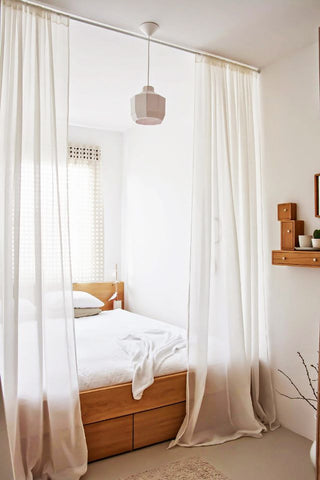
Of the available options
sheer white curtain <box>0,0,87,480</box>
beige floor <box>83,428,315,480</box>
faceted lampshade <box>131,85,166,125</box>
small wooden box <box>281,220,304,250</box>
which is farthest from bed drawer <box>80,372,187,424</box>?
Result: faceted lampshade <box>131,85,166,125</box>

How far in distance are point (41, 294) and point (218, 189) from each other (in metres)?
1.38

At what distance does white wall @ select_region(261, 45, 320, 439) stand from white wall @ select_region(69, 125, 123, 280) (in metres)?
2.31

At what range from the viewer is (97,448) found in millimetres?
2461

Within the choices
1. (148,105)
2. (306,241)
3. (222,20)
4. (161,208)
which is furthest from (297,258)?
(161,208)

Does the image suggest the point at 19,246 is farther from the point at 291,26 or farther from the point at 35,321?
the point at 291,26

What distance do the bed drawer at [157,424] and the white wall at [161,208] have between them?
1283 mm

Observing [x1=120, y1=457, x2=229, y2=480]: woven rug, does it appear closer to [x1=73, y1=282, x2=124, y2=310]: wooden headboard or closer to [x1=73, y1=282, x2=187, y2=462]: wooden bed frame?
[x1=73, y1=282, x2=187, y2=462]: wooden bed frame

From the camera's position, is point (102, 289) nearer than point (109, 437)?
No

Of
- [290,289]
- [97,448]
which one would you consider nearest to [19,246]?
[97,448]

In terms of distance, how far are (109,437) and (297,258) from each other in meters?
1.60

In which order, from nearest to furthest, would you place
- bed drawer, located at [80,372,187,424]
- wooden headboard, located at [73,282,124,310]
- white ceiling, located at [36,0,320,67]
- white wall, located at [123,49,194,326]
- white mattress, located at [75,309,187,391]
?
white ceiling, located at [36,0,320,67], bed drawer, located at [80,372,187,424], white mattress, located at [75,309,187,391], white wall, located at [123,49,194,326], wooden headboard, located at [73,282,124,310]

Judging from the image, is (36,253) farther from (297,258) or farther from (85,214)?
(85,214)

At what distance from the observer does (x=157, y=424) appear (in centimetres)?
267

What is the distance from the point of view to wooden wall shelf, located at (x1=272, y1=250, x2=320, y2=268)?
8.59 ft
